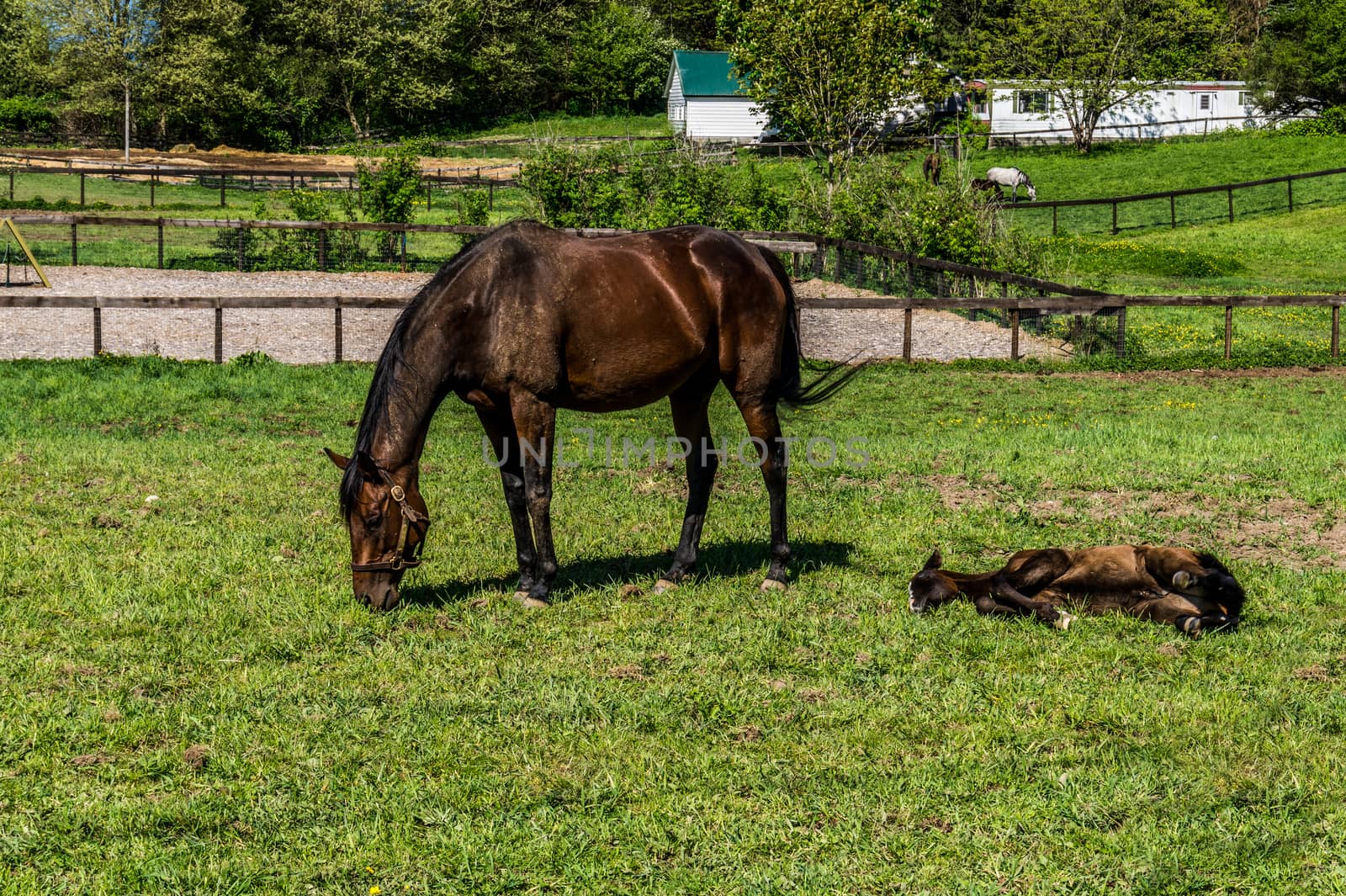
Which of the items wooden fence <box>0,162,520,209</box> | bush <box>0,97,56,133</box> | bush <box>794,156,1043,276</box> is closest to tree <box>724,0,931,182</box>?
wooden fence <box>0,162,520,209</box>

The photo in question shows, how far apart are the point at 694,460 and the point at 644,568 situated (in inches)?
32.6

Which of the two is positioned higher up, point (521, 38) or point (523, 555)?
point (521, 38)

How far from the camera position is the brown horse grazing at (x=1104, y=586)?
7.19 metres

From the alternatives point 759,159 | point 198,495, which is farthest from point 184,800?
point 759,159

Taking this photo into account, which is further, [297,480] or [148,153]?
[148,153]

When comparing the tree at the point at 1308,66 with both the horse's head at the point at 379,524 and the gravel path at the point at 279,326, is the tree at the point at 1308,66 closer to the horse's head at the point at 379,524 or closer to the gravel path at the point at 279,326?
the gravel path at the point at 279,326

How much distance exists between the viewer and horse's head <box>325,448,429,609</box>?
7461 millimetres

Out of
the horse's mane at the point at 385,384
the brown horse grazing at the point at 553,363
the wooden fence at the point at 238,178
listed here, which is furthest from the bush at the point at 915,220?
the horse's mane at the point at 385,384

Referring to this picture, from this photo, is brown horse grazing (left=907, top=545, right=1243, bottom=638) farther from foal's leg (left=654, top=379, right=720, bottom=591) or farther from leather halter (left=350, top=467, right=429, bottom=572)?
leather halter (left=350, top=467, right=429, bottom=572)

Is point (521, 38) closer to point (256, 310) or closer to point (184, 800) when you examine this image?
point (256, 310)

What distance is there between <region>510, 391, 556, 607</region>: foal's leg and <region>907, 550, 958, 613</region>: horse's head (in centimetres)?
223

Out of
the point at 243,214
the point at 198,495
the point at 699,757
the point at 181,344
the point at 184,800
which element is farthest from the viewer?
the point at 243,214

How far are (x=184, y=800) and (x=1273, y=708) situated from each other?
490 cm

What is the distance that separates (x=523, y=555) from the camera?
318 inches
